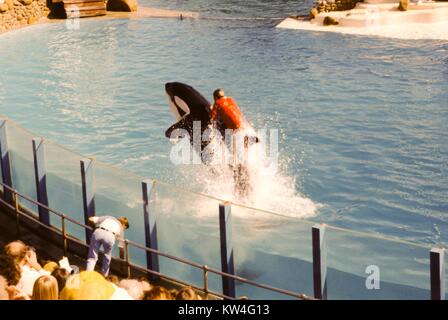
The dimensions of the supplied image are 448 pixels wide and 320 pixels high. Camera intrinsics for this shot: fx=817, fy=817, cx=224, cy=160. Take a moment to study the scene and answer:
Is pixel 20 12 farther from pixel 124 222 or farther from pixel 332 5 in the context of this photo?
pixel 124 222

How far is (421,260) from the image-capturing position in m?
6.98

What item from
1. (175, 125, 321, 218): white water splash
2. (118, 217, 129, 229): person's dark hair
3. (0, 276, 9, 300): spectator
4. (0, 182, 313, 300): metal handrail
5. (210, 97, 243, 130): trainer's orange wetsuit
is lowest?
(175, 125, 321, 218): white water splash

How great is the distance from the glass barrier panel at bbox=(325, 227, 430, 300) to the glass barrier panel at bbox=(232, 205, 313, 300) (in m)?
0.28

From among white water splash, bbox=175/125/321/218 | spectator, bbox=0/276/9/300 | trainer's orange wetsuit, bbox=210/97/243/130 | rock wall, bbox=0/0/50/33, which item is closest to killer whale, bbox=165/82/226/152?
trainer's orange wetsuit, bbox=210/97/243/130

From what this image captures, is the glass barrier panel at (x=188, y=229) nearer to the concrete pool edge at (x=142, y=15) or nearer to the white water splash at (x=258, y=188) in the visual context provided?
the white water splash at (x=258, y=188)

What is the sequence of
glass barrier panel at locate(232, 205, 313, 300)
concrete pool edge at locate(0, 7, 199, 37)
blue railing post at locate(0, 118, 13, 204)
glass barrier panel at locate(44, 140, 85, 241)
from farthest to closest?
concrete pool edge at locate(0, 7, 199, 37) < blue railing post at locate(0, 118, 13, 204) < glass barrier panel at locate(44, 140, 85, 241) < glass barrier panel at locate(232, 205, 313, 300)

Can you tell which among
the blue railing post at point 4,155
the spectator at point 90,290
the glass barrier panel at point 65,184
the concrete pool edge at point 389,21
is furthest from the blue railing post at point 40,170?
the concrete pool edge at point 389,21

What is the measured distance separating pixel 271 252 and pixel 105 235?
200 cm

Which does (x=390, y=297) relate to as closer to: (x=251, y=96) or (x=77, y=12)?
(x=251, y=96)

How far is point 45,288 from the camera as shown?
6.75 meters

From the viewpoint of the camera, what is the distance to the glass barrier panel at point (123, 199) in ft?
28.9

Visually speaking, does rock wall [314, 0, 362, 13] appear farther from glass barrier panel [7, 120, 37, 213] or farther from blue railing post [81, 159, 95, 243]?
blue railing post [81, 159, 95, 243]

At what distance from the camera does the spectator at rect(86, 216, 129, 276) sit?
348 inches
